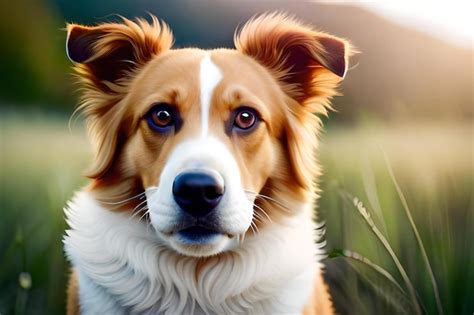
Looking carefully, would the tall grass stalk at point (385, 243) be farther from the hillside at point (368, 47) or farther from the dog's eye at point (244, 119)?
the dog's eye at point (244, 119)

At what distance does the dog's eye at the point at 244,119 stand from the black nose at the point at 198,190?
0.38m

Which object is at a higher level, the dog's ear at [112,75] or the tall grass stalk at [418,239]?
the dog's ear at [112,75]

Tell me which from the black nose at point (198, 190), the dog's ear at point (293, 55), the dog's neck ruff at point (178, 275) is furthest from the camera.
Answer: the dog's ear at point (293, 55)

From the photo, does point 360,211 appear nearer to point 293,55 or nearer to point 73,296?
point 293,55

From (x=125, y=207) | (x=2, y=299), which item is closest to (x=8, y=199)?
(x=2, y=299)

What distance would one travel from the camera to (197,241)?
2371 millimetres

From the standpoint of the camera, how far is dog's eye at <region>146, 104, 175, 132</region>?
98.8 inches

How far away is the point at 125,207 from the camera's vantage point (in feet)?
8.68

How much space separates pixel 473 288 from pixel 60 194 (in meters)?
2.11

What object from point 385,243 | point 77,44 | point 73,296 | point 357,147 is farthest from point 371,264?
point 77,44

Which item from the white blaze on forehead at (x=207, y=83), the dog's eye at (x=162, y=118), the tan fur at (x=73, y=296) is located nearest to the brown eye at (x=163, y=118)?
the dog's eye at (x=162, y=118)

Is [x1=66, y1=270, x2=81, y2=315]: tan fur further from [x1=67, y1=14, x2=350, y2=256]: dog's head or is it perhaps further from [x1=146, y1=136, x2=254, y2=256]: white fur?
[x1=146, y1=136, x2=254, y2=256]: white fur

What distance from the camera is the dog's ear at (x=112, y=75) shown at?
106 inches

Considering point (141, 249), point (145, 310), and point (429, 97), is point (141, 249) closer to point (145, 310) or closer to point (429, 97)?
point (145, 310)
